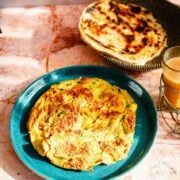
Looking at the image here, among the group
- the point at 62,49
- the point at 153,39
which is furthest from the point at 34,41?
the point at 153,39

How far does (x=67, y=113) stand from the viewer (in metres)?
1.19

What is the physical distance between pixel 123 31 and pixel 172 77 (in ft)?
1.24

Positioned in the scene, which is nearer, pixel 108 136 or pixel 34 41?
pixel 108 136

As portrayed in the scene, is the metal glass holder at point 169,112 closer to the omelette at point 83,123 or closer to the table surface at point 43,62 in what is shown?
the table surface at point 43,62

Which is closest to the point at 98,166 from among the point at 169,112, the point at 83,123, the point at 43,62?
the point at 83,123

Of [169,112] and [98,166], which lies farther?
[169,112]

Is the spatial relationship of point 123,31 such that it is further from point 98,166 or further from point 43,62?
point 98,166

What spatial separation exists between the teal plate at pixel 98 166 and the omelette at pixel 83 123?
0.03m

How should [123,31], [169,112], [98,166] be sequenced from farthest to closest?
[123,31] → [169,112] → [98,166]

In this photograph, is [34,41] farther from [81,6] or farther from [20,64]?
[81,6]

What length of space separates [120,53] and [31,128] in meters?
0.43

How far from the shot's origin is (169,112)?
51.1 inches

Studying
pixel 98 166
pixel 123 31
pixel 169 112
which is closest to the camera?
pixel 98 166

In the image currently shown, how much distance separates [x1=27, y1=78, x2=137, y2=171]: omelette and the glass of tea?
0.40 ft
